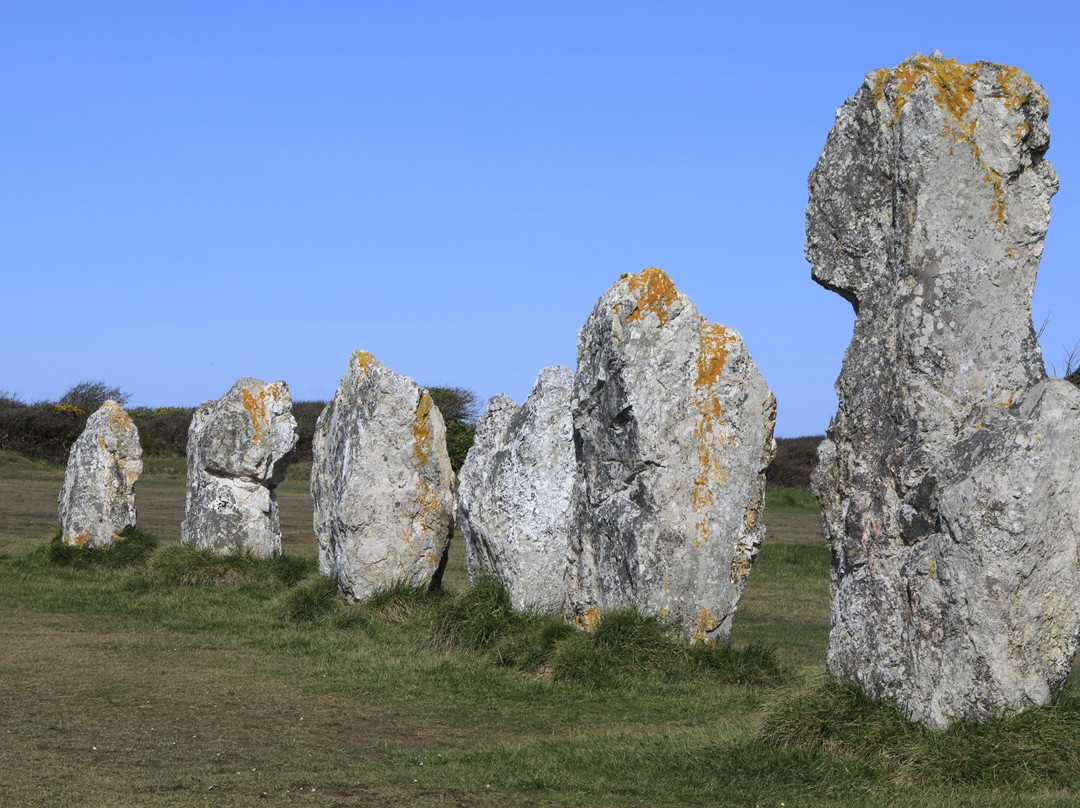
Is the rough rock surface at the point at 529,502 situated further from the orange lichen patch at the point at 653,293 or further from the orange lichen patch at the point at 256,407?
the orange lichen patch at the point at 256,407

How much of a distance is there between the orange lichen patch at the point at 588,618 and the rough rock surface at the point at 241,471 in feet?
24.5

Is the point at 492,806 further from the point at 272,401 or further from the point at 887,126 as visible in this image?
the point at 272,401

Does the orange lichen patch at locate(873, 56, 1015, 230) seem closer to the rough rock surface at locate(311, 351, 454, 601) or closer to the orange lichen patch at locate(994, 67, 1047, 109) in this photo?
the orange lichen patch at locate(994, 67, 1047, 109)

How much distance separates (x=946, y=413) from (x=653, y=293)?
4581mm

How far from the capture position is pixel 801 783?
7.07m

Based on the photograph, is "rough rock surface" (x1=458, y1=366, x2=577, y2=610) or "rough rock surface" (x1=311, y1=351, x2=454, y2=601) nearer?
"rough rock surface" (x1=458, y1=366, x2=577, y2=610)

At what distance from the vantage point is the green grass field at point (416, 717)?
7.00 meters

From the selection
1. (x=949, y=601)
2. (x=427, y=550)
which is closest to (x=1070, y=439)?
(x=949, y=601)

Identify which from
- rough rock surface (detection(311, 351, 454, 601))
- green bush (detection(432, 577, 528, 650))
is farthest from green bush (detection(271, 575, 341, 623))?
green bush (detection(432, 577, 528, 650))

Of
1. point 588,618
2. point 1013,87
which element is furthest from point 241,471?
point 1013,87

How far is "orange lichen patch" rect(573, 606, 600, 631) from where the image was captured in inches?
448

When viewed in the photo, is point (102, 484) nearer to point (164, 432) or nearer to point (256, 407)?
point (256, 407)

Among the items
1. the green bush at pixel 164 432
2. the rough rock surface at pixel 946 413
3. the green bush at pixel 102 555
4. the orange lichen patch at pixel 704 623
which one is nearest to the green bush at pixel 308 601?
the green bush at pixel 102 555

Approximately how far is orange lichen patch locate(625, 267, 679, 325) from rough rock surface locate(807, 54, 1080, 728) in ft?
11.4
